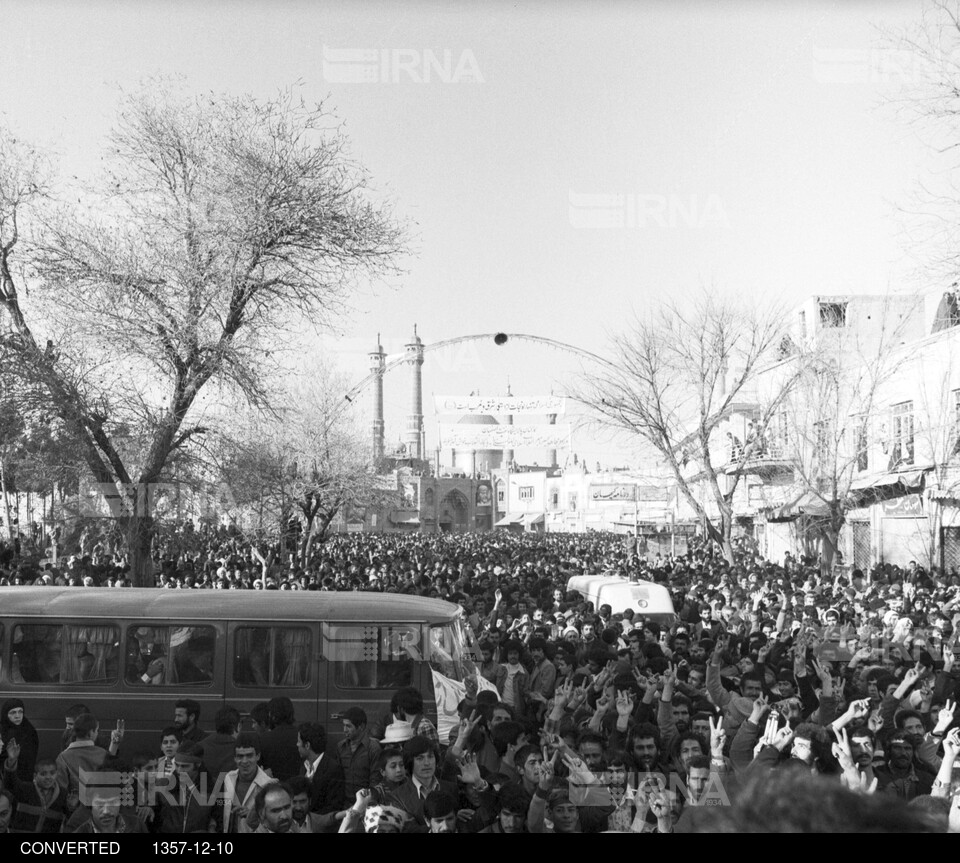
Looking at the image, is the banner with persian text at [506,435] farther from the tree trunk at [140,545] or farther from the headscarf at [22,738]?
the headscarf at [22,738]

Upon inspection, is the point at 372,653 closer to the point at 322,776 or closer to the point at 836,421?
the point at 322,776

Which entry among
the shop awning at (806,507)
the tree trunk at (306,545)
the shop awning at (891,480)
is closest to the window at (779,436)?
the shop awning at (806,507)

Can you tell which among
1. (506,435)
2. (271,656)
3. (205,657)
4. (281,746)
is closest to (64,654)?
(205,657)

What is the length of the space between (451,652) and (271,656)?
155cm

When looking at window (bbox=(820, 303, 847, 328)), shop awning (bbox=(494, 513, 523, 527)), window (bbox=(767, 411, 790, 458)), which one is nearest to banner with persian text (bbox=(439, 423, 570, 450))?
window (bbox=(767, 411, 790, 458))

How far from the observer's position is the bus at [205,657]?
804cm

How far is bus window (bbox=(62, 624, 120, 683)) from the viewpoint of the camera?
26.8ft

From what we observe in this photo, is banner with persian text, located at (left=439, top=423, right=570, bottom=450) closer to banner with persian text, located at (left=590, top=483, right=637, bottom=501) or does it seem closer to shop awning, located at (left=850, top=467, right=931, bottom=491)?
shop awning, located at (left=850, top=467, right=931, bottom=491)

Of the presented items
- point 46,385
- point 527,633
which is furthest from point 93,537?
point 527,633

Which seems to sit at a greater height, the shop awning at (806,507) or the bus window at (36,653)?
the shop awning at (806,507)

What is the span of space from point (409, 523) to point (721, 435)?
69.4 m

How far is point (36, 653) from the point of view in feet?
26.9

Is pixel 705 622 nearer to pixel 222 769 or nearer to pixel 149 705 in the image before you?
pixel 149 705

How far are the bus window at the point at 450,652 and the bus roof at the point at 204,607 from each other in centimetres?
10
